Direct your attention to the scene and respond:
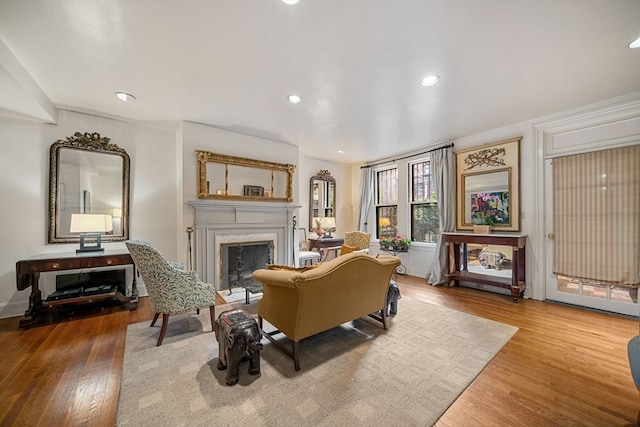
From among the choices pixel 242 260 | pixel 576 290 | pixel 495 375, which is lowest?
pixel 495 375

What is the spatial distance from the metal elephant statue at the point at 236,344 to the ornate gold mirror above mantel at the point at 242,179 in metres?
2.47

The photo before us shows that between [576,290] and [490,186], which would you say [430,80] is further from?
[576,290]

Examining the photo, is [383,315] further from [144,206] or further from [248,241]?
[144,206]

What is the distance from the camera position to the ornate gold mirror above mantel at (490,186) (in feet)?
12.6

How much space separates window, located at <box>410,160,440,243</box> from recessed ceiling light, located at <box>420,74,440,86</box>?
2.75 m

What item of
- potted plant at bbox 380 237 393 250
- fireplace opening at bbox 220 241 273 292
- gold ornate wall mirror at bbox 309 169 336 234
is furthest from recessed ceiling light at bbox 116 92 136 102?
potted plant at bbox 380 237 393 250

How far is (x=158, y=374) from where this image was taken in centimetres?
188

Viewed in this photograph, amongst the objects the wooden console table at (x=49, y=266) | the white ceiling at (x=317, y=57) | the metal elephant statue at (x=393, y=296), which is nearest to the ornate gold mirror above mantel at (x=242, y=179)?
the white ceiling at (x=317, y=57)

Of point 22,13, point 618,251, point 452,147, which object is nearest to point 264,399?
point 22,13

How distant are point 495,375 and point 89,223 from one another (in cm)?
458

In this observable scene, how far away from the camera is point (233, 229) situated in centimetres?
411

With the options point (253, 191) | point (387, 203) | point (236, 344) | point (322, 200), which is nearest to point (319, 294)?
point (236, 344)

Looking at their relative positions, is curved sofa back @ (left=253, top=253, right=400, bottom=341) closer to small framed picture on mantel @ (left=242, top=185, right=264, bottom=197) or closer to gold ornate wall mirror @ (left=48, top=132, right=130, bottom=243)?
small framed picture on mantel @ (left=242, top=185, right=264, bottom=197)

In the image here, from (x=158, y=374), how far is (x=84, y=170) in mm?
3151
